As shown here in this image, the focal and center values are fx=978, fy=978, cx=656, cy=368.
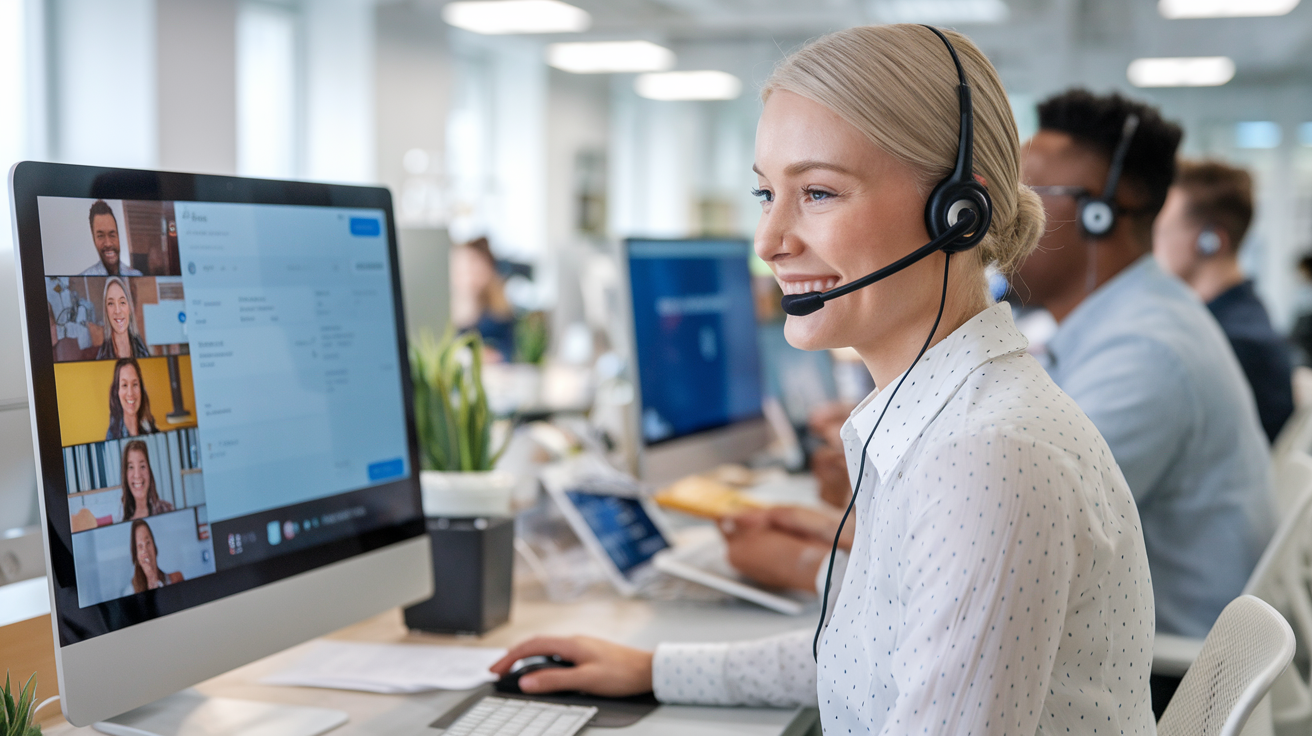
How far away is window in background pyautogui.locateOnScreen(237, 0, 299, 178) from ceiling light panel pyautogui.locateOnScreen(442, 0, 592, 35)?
3.30 feet

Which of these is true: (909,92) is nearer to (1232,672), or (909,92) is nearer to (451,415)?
(1232,672)

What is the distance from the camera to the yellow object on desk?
1.56 metres

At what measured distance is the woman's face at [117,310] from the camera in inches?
32.6

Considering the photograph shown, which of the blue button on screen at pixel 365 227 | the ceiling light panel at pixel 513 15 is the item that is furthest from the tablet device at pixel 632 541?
the ceiling light panel at pixel 513 15

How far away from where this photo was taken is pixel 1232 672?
2.88ft

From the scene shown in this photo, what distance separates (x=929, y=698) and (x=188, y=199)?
759mm

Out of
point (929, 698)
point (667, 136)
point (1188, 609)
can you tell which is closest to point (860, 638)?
point (929, 698)

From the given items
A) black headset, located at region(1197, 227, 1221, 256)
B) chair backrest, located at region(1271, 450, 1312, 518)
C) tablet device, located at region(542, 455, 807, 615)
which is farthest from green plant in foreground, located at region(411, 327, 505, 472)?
black headset, located at region(1197, 227, 1221, 256)

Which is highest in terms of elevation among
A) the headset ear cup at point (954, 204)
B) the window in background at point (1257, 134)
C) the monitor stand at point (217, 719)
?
the window in background at point (1257, 134)

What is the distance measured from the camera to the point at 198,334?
2.94 feet

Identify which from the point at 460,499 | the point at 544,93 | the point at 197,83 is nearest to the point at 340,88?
the point at 197,83

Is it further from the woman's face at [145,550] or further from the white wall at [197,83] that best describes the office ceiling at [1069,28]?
the woman's face at [145,550]

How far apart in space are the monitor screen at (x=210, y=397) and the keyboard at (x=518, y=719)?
0.22 m

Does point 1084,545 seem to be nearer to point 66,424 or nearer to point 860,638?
point 860,638
